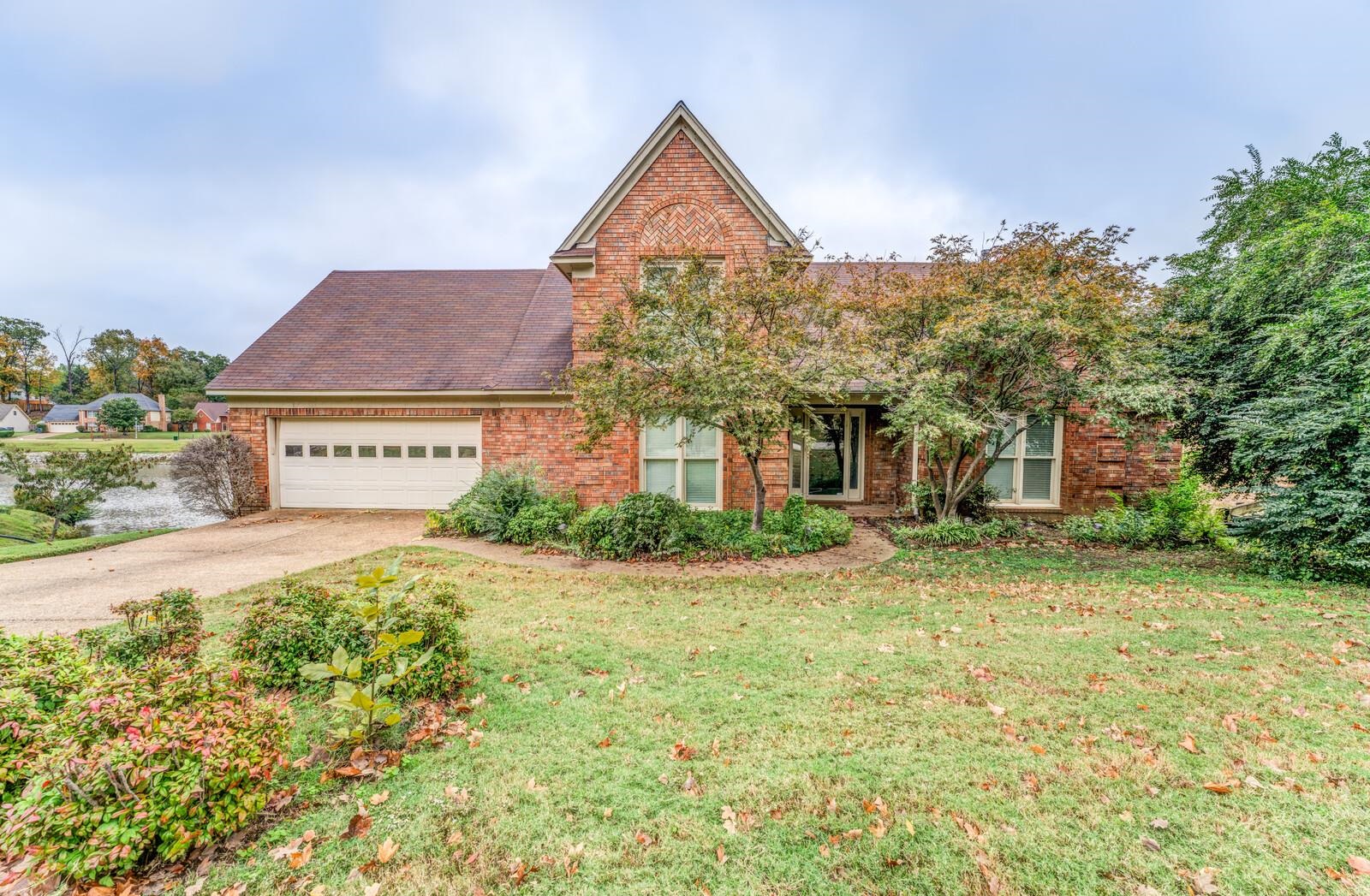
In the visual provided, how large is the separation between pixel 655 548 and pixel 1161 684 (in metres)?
6.00

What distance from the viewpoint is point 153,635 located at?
12.4 feet

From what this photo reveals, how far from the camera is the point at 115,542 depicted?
934 centimetres

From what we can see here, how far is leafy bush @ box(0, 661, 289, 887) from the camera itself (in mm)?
2158

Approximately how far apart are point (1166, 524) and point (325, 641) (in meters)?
12.6

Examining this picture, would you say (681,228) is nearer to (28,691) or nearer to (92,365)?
(28,691)

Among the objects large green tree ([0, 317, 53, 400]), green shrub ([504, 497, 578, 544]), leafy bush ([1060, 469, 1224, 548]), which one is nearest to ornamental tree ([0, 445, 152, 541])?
green shrub ([504, 497, 578, 544])

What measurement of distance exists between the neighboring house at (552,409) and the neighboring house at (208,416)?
4434 cm

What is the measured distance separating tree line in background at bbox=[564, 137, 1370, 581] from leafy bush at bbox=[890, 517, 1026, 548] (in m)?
0.67

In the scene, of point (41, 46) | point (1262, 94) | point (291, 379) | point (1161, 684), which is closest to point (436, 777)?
point (1161, 684)

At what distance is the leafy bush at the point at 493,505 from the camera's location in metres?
9.63

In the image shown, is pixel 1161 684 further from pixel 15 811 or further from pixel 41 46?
pixel 41 46

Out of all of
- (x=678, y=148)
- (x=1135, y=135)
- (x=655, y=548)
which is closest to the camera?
(x=655, y=548)

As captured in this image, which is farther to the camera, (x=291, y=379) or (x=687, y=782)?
(x=291, y=379)

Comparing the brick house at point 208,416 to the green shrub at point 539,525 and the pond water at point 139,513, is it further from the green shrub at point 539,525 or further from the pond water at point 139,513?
the green shrub at point 539,525
